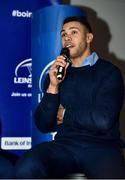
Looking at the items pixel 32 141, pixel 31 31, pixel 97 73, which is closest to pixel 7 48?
pixel 31 31

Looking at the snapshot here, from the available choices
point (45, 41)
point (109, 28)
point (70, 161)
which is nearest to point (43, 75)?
point (45, 41)

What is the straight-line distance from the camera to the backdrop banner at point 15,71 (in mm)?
2949

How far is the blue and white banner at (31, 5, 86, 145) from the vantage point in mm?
2777

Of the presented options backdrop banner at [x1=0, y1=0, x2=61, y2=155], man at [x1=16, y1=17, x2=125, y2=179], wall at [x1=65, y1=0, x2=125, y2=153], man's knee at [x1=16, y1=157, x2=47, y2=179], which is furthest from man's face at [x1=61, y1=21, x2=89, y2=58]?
wall at [x1=65, y1=0, x2=125, y2=153]

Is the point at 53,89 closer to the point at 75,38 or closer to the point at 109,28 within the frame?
the point at 75,38

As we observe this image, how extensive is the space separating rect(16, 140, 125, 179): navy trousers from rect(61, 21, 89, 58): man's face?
0.62m

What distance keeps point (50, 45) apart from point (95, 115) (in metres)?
0.88

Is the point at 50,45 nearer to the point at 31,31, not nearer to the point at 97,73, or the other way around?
the point at 31,31

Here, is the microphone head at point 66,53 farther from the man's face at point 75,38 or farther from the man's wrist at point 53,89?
the man's wrist at point 53,89

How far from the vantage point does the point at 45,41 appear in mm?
2811

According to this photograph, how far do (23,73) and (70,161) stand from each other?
1.18 meters

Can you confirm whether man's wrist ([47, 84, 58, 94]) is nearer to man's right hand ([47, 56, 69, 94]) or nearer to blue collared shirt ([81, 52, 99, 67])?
man's right hand ([47, 56, 69, 94])

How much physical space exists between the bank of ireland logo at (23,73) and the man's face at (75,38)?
66cm

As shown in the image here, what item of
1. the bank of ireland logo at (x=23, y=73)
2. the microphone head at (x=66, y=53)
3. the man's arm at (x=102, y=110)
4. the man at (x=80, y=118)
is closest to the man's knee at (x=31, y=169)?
the man at (x=80, y=118)
